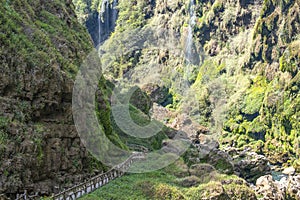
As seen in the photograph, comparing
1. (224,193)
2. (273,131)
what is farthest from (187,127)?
(224,193)

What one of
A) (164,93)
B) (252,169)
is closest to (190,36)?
(164,93)

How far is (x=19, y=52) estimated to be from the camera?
25.0 meters

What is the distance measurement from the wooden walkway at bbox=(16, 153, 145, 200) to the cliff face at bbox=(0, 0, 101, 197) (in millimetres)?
1093

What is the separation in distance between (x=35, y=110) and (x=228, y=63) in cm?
12998

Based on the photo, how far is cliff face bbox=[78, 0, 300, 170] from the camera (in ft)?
374

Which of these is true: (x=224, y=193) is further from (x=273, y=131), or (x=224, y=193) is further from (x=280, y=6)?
(x=280, y=6)

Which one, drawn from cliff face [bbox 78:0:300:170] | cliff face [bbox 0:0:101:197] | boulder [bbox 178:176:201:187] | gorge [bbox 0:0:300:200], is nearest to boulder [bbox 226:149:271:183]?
gorge [bbox 0:0:300:200]

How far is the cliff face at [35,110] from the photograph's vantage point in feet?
71.4

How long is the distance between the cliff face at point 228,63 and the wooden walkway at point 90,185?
57.1 m

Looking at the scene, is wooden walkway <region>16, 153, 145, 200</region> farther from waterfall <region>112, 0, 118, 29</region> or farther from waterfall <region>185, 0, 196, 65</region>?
waterfall <region>112, 0, 118, 29</region>

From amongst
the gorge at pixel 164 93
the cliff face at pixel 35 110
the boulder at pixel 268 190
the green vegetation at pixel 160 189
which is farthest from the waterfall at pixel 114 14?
the green vegetation at pixel 160 189

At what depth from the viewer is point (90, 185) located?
2492 centimetres

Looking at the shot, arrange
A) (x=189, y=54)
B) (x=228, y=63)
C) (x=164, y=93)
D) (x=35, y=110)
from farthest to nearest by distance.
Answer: (x=189, y=54)
(x=228, y=63)
(x=164, y=93)
(x=35, y=110)

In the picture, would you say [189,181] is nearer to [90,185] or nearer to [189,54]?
[90,185]
